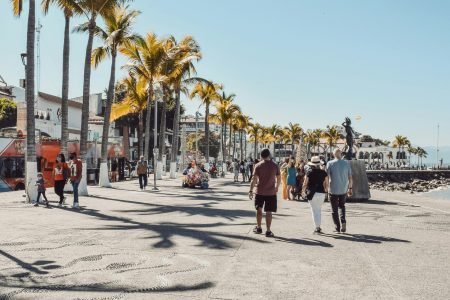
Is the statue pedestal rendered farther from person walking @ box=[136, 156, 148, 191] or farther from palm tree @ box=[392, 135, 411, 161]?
palm tree @ box=[392, 135, 411, 161]

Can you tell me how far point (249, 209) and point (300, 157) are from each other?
11234 millimetres

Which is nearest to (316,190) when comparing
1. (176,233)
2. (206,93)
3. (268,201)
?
(268,201)

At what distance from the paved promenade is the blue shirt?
3.30 ft

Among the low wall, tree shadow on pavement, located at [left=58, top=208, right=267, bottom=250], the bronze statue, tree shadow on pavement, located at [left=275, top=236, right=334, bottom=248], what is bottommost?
the low wall

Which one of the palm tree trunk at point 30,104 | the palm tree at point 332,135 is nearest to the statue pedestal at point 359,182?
the palm tree trunk at point 30,104

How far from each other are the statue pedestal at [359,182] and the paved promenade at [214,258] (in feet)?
22.0

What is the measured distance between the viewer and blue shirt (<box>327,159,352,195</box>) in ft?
34.4

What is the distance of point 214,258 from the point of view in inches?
296

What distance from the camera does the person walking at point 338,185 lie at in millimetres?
10500

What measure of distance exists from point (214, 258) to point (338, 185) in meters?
4.04

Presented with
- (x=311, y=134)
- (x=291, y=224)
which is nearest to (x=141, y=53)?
(x=291, y=224)

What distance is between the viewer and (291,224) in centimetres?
1189

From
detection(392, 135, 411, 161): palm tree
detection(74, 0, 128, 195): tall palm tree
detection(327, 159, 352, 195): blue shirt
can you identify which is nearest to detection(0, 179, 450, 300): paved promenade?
detection(327, 159, 352, 195): blue shirt

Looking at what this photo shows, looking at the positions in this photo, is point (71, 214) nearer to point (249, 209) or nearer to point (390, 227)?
point (249, 209)
